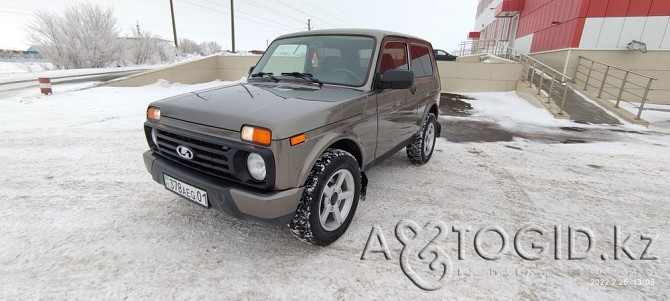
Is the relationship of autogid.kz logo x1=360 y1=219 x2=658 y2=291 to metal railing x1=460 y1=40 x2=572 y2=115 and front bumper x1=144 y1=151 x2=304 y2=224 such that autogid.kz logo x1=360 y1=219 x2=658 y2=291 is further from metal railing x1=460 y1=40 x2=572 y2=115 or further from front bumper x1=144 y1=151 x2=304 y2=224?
metal railing x1=460 y1=40 x2=572 y2=115

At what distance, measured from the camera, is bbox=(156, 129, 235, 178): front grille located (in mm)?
2271

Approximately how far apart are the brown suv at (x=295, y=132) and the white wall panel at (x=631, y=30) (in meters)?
12.7

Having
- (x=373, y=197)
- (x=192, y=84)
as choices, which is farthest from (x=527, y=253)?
(x=192, y=84)

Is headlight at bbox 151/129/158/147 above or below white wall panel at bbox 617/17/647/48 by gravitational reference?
below

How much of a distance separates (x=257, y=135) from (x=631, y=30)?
49.7 feet

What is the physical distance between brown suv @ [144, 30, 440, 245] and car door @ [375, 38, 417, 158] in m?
0.01

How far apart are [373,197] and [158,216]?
2195mm

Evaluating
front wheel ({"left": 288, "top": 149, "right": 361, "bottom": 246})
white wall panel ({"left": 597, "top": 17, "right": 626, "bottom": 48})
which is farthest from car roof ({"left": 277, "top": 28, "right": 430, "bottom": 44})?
white wall panel ({"left": 597, "top": 17, "right": 626, "bottom": 48})

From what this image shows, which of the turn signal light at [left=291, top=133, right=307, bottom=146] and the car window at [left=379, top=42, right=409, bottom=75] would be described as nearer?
the turn signal light at [left=291, top=133, right=307, bottom=146]

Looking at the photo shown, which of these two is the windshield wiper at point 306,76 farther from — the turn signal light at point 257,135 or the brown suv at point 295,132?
the turn signal light at point 257,135

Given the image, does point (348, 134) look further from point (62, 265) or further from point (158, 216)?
point (62, 265)

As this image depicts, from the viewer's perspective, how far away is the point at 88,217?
9.84 ft

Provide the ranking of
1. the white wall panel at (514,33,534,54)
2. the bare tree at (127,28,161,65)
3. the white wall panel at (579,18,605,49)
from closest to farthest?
the white wall panel at (579,18,605,49)
the white wall panel at (514,33,534,54)
the bare tree at (127,28,161,65)

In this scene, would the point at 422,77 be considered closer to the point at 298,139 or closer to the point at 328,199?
the point at 328,199
